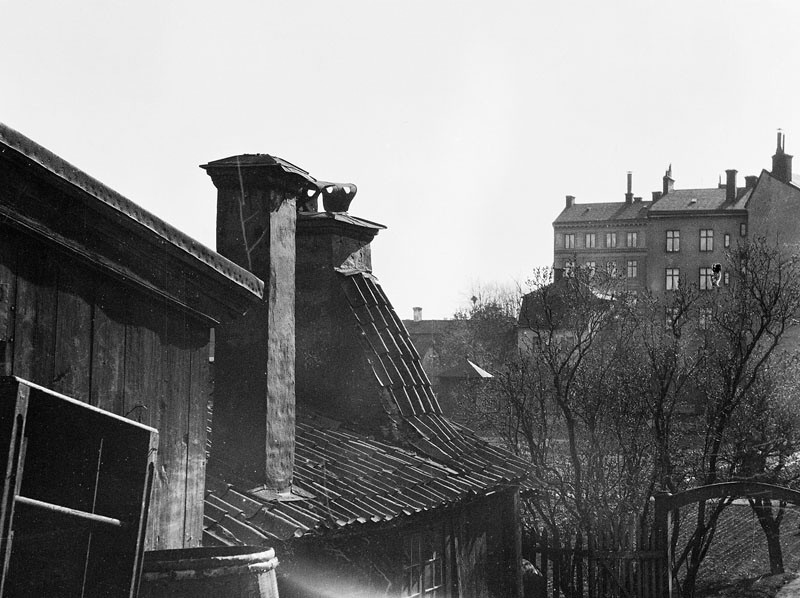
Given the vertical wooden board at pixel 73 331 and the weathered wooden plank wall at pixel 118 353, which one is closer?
the weathered wooden plank wall at pixel 118 353

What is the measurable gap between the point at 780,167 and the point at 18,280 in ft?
152

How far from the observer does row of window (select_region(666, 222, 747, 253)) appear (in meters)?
57.2

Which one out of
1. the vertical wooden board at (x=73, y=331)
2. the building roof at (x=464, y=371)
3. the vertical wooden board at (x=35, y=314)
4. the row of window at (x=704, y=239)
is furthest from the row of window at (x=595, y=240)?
the vertical wooden board at (x=35, y=314)

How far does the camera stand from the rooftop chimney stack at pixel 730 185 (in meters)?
57.2

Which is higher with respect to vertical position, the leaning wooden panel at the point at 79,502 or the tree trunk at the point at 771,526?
the leaning wooden panel at the point at 79,502

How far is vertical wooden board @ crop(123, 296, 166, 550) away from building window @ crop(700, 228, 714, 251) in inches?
2221

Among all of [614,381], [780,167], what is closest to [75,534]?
[614,381]

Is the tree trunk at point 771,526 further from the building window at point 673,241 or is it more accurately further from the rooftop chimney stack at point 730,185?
the rooftop chimney stack at point 730,185

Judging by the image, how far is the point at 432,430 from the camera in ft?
32.6

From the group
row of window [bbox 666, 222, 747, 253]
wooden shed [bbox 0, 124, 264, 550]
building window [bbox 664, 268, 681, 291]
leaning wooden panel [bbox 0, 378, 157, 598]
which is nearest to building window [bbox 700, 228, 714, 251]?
row of window [bbox 666, 222, 747, 253]

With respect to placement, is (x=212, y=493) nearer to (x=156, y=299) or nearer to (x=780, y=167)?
(x=156, y=299)

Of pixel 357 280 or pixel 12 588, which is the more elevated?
pixel 357 280

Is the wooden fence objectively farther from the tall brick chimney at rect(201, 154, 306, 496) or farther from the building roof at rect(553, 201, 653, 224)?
the building roof at rect(553, 201, 653, 224)

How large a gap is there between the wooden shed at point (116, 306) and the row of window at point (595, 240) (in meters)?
63.5
